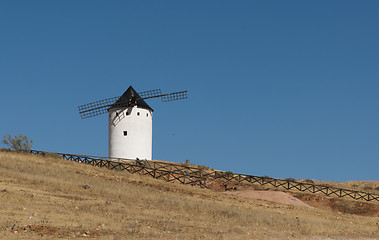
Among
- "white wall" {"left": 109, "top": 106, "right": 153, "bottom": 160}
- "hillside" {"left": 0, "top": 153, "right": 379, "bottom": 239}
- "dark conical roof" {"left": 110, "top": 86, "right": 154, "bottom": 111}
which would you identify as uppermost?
"dark conical roof" {"left": 110, "top": 86, "right": 154, "bottom": 111}

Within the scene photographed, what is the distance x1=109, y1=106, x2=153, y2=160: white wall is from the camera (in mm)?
58094

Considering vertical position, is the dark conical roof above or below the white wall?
above

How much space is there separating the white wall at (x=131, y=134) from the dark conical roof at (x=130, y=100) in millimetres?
589

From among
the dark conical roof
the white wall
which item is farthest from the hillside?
the dark conical roof

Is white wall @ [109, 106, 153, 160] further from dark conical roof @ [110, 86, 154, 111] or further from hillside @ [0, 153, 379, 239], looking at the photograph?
hillside @ [0, 153, 379, 239]

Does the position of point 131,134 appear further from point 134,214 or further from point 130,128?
point 134,214

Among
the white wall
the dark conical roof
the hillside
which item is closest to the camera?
the hillside

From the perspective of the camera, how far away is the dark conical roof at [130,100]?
59781 mm

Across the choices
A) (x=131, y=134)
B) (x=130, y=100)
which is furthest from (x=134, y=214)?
(x=130, y=100)

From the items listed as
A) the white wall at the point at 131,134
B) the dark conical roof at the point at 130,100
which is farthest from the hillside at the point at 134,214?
the dark conical roof at the point at 130,100

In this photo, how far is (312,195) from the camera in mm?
43750

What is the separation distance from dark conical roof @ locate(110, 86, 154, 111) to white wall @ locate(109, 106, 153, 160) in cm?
59

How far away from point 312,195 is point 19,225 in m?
30.6

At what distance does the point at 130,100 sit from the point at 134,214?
3684 centimetres
